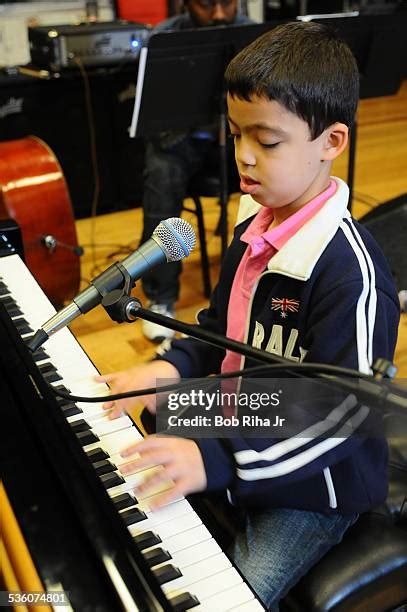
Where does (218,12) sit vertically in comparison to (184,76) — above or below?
above

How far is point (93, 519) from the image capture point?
0.74m

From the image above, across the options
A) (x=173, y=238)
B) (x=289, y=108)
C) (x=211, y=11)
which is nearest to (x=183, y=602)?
(x=173, y=238)

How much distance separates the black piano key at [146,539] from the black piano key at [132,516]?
0.8 inches

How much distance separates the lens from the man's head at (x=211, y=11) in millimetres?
2703

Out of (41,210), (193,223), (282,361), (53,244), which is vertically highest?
(282,361)

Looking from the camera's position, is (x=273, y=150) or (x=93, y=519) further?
(x=273, y=150)

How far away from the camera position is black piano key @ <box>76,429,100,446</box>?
3.04 ft

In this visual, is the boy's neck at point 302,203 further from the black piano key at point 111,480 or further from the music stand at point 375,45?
the music stand at point 375,45

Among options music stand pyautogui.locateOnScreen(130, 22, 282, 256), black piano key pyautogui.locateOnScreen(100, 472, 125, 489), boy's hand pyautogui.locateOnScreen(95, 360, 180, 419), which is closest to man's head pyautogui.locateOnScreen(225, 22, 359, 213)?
boy's hand pyautogui.locateOnScreen(95, 360, 180, 419)

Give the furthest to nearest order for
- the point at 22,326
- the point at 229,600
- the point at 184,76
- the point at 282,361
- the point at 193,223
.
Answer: the point at 193,223 < the point at 184,76 < the point at 22,326 < the point at 229,600 < the point at 282,361

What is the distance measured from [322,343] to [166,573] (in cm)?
35

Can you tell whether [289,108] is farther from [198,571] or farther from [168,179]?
[168,179]

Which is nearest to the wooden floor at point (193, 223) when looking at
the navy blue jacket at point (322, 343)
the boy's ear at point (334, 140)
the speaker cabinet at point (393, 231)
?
the speaker cabinet at point (393, 231)

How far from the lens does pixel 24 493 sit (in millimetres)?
772
